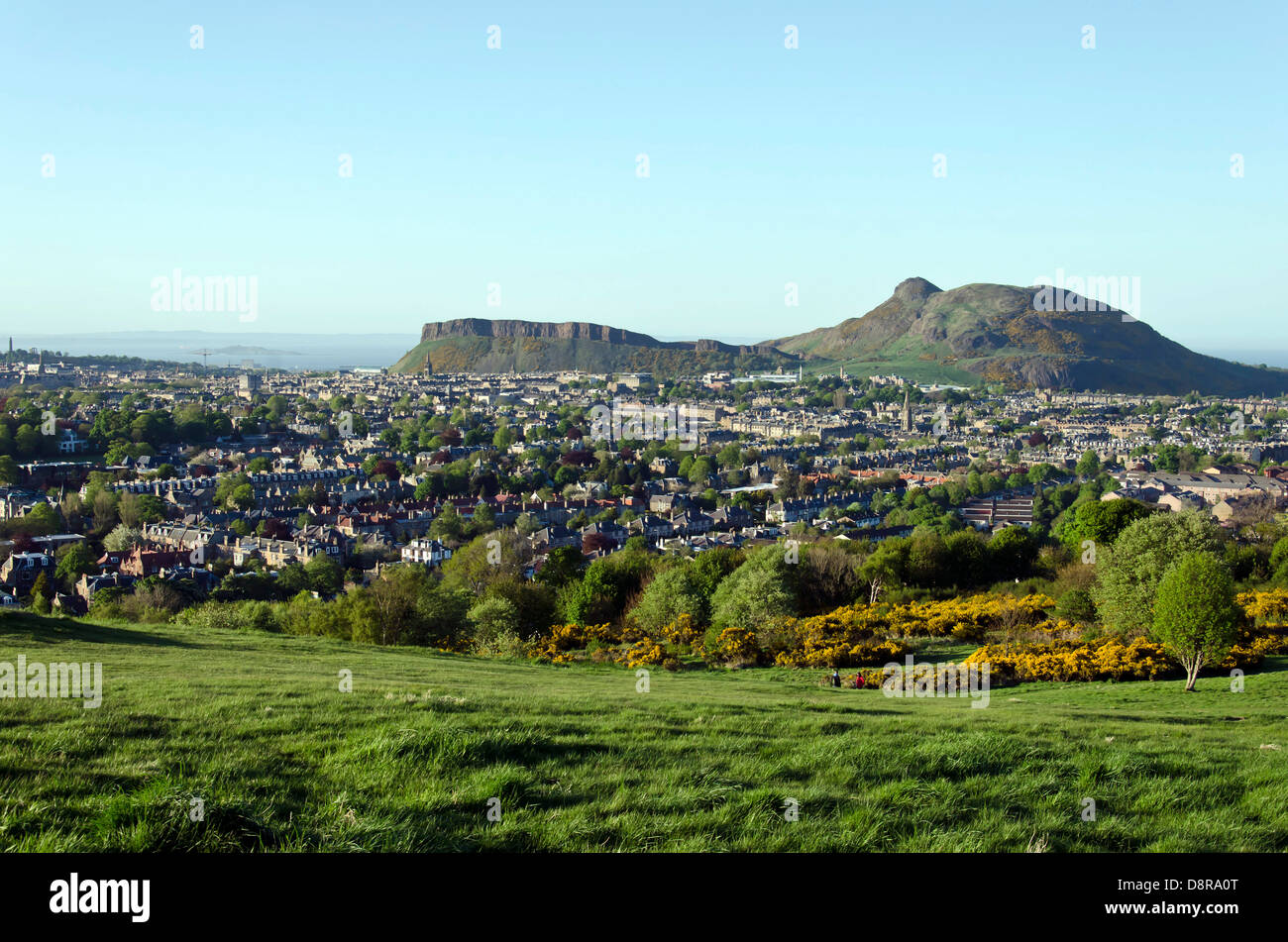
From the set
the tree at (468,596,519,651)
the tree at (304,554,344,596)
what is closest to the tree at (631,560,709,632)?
the tree at (468,596,519,651)

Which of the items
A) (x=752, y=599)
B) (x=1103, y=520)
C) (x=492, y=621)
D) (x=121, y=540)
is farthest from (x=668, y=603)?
(x=121, y=540)

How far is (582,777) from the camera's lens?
6.91m

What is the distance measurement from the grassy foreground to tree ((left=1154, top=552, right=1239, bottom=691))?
10.4 m

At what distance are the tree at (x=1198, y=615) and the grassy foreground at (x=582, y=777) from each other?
1043 cm

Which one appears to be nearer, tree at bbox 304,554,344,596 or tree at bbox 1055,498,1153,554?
tree at bbox 1055,498,1153,554

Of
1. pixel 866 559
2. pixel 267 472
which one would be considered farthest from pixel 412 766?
pixel 267 472

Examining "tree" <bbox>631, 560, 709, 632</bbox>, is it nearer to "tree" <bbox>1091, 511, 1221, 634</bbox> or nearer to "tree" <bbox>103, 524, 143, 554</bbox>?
"tree" <bbox>1091, 511, 1221, 634</bbox>

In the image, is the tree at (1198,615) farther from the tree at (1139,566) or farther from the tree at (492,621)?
the tree at (492,621)

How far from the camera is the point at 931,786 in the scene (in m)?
7.00

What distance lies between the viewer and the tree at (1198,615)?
69.1 ft

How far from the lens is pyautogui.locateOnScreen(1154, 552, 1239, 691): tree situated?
21.0 m

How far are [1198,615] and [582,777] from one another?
748 inches
